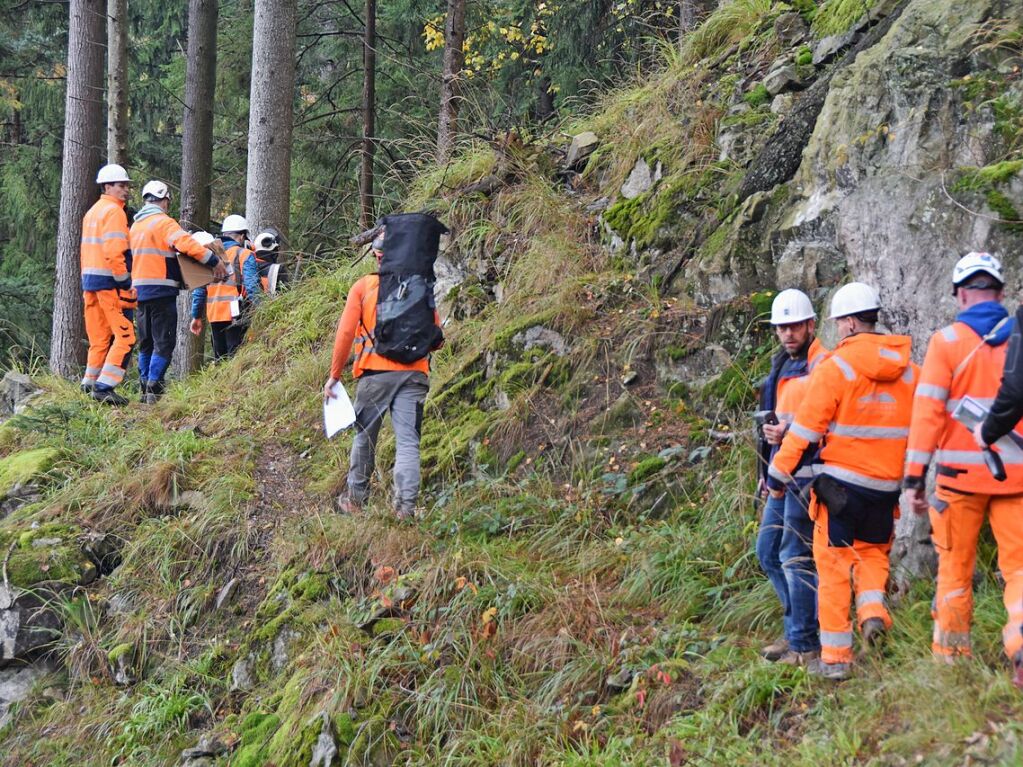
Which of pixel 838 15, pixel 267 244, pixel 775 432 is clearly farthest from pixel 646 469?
pixel 267 244

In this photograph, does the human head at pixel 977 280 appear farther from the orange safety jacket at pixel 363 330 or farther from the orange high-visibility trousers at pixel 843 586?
the orange safety jacket at pixel 363 330

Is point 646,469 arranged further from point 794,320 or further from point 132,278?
point 132,278

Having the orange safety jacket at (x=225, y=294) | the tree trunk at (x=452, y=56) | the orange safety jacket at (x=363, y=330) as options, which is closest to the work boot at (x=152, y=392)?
the orange safety jacket at (x=225, y=294)

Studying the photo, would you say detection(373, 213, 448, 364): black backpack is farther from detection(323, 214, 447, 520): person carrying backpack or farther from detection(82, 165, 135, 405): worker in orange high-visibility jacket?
detection(82, 165, 135, 405): worker in orange high-visibility jacket

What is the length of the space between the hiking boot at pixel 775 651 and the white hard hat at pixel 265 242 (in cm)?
827

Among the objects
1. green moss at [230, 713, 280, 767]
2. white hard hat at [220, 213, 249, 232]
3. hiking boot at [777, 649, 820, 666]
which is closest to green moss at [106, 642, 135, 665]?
green moss at [230, 713, 280, 767]

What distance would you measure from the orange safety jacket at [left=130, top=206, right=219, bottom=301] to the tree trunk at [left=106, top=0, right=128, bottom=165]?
2.51 m

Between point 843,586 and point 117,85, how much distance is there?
34.1 ft

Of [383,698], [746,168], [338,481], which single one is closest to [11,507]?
[338,481]

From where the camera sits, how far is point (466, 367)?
8258 millimetres

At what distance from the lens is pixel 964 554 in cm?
430

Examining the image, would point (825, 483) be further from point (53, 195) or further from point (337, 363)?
point (53, 195)

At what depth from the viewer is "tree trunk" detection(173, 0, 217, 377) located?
12344 millimetres

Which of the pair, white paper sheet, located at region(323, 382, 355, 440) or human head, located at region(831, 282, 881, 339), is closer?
human head, located at region(831, 282, 881, 339)
